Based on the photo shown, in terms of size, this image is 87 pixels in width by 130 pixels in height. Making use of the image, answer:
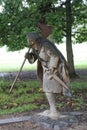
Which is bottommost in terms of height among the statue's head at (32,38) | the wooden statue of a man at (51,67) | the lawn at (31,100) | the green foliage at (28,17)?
the lawn at (31,100)

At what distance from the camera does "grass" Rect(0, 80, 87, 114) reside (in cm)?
991

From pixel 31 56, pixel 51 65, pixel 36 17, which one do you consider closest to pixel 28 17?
pixel 36 17

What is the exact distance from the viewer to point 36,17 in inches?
667

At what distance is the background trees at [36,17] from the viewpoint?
16.8 meters

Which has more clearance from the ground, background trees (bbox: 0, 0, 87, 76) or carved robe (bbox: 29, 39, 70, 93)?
background trees (bbox: 0, 0, 87, 76)

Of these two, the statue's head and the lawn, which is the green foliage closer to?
the lawn

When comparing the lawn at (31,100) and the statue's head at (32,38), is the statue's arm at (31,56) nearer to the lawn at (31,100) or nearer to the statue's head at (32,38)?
the statue's head at (32,38)

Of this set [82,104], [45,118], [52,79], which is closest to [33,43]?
[52,79]

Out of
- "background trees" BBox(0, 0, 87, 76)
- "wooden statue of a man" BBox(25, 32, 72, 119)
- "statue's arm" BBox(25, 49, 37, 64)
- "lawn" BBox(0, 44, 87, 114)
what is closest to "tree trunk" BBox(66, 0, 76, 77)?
"background trees" BBox(0, 0, 87, 76)

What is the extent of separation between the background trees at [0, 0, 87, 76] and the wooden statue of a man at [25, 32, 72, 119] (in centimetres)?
809

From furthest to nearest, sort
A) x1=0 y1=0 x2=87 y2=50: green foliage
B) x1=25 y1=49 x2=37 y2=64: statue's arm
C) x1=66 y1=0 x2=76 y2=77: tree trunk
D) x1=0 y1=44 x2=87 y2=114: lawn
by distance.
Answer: x1=66 y1=0 x2=76 y2=77: tree trunk, x1=0 y1=0 x2=87 y2=50: green foliage, x1=0 y1=44 x2=87 y2=114: lawn, x1=25 y1=49 x2=37 y2=64: statue's arm

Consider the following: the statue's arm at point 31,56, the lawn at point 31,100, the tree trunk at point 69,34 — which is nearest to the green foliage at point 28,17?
the tree trunk at point 69,34

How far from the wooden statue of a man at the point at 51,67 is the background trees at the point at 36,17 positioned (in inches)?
318

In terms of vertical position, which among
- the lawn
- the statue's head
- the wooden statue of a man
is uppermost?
the statue's head
